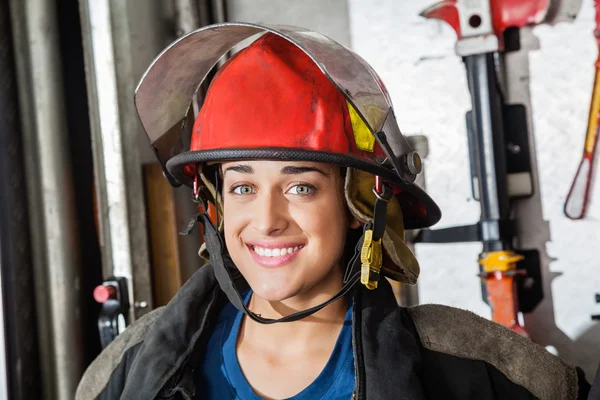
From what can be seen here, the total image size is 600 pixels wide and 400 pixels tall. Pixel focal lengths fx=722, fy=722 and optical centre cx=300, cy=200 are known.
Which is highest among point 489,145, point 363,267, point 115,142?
point 115,142

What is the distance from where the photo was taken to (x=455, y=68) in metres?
1.99

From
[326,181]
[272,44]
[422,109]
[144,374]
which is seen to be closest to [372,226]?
[326,181]

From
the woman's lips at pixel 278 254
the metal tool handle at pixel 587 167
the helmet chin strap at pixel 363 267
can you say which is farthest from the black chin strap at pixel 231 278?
the metal tool handle at pixel 587 167

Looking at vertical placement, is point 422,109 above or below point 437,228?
above

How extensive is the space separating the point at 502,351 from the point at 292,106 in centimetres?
65

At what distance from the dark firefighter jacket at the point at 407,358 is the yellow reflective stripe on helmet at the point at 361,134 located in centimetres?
31

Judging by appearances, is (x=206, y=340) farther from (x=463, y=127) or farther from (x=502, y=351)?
(x=463, y=127)

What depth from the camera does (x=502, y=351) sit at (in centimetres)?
146

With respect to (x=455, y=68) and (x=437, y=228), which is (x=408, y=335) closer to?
(x=437, y=228)

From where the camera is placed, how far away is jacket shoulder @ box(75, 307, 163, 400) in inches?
64.1

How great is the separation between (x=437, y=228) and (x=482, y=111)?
36cm

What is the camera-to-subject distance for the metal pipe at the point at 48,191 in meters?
2.04

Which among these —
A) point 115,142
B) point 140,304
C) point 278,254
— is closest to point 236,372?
point 278,254

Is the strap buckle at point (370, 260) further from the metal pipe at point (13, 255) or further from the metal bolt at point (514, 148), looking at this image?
the metal pipe at point (13, 255)
